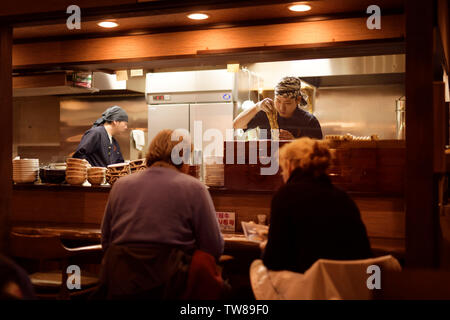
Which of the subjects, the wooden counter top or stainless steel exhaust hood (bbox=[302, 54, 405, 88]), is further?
stainless steel exhaust hood (bbox=[302, 54, 405, 88])

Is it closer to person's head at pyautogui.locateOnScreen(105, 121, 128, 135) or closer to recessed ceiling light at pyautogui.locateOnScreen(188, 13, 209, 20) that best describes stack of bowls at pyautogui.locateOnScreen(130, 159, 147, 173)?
recessed ceiling light at pyautogui.locateOnScreen(188, 13, 209, 20)

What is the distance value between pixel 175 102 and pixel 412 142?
455 centimetres

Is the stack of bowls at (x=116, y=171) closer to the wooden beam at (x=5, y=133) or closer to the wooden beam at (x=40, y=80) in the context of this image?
the wooden beam at (x=5, y=133)

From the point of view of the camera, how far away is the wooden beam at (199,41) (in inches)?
171

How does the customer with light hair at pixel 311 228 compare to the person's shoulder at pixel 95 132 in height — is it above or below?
below

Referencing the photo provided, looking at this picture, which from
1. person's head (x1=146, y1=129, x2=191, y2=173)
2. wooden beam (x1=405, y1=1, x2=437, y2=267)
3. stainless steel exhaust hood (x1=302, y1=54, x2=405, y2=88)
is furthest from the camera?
stainless steel exhaust hood (x1=302, y1=54, x2=405, y2=88)

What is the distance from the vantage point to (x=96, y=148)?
620cm

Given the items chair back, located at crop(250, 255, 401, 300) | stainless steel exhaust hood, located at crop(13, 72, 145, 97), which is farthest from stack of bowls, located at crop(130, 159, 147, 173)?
chair back, located at crop(250, 255, 401, 300)

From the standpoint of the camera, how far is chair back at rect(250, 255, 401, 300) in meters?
2.40

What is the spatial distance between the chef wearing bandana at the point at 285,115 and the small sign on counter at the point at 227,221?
140 cm

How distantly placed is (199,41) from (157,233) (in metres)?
2.66

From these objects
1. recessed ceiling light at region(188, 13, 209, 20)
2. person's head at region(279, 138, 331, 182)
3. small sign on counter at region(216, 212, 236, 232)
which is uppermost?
recessed ceiling light at region(188, 13, 209, 20)

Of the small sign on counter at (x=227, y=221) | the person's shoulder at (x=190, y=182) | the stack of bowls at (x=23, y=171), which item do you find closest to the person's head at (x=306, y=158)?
the person's shoulder at (x=190, y=182)

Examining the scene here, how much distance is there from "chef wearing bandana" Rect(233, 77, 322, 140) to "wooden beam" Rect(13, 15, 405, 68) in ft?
2.41
